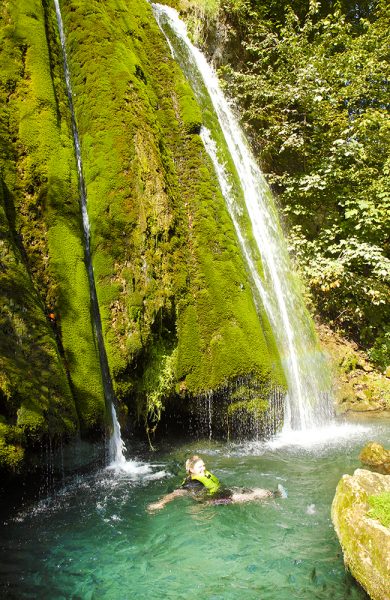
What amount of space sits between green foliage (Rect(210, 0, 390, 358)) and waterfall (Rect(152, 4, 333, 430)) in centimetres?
130

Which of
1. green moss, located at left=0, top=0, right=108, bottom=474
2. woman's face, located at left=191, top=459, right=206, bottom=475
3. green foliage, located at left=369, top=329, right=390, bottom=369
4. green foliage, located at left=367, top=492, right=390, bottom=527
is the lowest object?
green foliage, located at left=367, top=492, right=390, bottom=527

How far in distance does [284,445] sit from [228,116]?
369 inches

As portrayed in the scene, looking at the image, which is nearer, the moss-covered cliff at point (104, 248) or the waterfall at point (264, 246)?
the moss-covered cliff at point (104, 248)

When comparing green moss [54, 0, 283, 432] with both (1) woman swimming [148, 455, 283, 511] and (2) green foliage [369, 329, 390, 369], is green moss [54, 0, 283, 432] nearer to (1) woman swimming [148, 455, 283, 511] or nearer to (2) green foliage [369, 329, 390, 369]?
(1) woman swimming [148, 455, 283, 511]

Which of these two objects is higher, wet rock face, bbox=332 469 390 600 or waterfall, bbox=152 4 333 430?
waterfall, bbox=152 4 333 430

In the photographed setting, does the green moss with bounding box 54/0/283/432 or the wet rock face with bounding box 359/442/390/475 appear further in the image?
the green moss with bounding box 54/0/283/432

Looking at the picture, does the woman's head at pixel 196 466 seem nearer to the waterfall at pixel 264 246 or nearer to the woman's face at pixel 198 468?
the woman's face at pixel 198 468

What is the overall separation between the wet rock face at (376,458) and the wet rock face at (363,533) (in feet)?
6.14

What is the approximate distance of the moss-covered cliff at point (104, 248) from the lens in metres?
5.59

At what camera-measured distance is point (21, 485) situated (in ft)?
17.3

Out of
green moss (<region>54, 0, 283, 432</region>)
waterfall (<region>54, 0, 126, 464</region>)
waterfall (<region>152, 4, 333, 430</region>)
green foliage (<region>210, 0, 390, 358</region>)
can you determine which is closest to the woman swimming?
waterfall (<region>54, 0, 126, 464</region>)

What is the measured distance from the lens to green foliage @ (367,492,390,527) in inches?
149

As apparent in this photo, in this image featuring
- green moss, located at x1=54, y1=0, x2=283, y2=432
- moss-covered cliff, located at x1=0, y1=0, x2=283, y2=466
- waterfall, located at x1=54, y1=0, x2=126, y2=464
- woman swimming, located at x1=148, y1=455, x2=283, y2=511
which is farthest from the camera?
green moss, located at x1=54, y1=0, x2=283, y2=432

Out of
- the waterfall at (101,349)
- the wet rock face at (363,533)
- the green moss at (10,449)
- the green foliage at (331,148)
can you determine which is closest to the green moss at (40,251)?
the green moss at (10,449)
